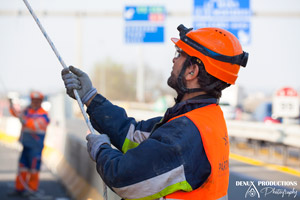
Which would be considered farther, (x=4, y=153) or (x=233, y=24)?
(x=4, y=153)

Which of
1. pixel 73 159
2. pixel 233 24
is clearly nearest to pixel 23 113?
pixel 73 159

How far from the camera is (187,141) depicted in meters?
2.50

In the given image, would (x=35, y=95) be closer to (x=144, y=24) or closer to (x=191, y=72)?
(x=191, y=72)

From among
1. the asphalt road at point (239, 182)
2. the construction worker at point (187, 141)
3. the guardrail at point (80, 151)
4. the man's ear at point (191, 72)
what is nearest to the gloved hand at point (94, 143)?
the construction worker at point (187, 141)

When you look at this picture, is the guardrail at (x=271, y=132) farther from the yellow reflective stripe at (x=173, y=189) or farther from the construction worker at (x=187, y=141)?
the yellow reflective stripe at (x=173, y=189)

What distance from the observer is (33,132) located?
1015cm

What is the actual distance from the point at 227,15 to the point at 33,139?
255 inches

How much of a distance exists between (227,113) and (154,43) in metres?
9.84

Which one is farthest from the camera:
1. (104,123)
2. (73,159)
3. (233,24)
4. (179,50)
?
(233,24)

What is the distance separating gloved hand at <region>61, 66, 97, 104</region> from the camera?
314 centimetres

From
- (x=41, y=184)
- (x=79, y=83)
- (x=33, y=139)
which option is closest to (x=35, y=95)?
(x=33, y=139)

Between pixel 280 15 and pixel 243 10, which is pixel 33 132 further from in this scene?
pixel 280 15

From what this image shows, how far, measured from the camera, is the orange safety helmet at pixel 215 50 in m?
2.74

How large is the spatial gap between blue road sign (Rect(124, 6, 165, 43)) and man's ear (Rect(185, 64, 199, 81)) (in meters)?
16.1
